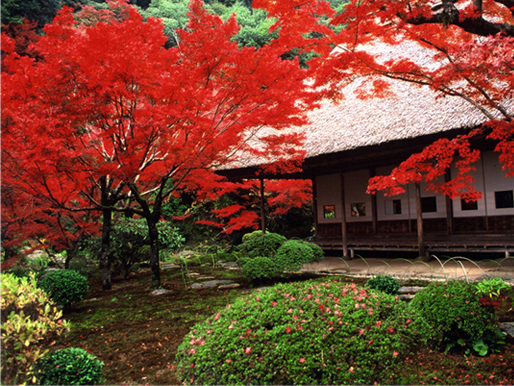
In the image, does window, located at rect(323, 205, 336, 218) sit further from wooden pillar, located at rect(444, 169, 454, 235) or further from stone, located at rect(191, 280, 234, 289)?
stone, located at rect(191, 280, 234, 289)

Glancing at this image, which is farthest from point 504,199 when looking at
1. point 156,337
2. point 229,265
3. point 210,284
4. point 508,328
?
point 156,337

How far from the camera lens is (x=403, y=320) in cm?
315

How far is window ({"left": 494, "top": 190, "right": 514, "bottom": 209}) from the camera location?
9219mm

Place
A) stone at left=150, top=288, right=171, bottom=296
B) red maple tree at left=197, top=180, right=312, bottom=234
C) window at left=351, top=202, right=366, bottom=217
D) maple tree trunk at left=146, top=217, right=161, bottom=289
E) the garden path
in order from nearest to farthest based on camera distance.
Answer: the garden path
stone at left=150, top=288, right=171, bottom=296
maple tree trunk at left=146, top=217, right=161, bottom=289
window at left=351, top=202, right=366, bottom=217
red maple tree at left=197, top=180, right=312, bottom=234

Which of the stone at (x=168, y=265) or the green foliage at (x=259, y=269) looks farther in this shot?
the stone at (x=168, y=265)

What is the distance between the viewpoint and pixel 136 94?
21.4 feet

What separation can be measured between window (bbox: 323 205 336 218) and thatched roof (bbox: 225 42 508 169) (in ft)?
10.3

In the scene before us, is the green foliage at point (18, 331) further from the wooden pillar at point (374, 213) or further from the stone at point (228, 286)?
the wooden pillar at point (374, 213)

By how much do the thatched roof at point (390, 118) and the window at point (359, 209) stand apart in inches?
120

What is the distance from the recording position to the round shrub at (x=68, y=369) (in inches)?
119

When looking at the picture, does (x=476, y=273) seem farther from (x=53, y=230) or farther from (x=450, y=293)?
(x=53, y=230)

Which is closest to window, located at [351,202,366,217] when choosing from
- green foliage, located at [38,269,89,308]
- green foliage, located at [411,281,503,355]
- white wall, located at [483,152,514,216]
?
white wall, located at [483,152,514,216]

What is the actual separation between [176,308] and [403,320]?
4094 millimetres

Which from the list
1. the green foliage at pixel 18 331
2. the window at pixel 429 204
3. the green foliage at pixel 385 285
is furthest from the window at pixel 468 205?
the green foliage at pixel 18 331
